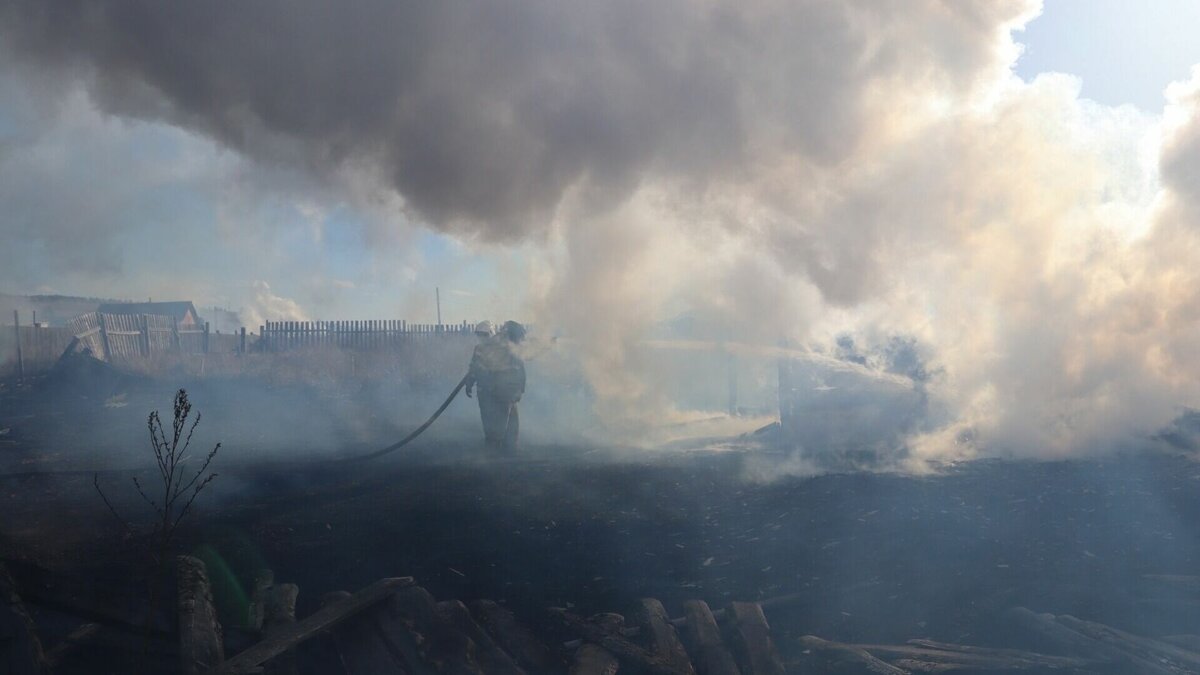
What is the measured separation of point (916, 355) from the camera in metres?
14.1

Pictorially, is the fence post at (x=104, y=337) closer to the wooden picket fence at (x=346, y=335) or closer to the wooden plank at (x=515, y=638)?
the wooden picket fence at (x=346, y=335)

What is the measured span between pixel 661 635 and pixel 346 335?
59.6 feet

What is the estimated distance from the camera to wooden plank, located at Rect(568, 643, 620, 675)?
4.94 m

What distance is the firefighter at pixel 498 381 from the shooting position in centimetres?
1270

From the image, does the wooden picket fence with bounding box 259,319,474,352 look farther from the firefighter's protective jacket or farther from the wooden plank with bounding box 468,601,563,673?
the wooden plank with bounding box 468,601,563,673

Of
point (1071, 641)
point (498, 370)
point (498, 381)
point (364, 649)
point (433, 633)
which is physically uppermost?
point (498, 370)

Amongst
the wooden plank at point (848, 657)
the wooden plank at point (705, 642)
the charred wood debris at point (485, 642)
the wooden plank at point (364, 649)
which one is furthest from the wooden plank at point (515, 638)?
the wooden plank at point (848, 657)

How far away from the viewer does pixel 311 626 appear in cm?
499

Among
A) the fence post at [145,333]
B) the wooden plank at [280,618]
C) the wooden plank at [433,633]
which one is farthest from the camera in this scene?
the fence post at [145,333]

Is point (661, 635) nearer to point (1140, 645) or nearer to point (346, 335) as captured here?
point (1140, 645)

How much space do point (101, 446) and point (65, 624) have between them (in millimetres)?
9270

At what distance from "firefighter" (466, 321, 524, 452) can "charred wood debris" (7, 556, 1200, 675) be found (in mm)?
6898

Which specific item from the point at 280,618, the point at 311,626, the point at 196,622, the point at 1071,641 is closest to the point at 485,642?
the point at 311,626

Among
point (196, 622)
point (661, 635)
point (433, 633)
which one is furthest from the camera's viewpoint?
point (661, 635)
